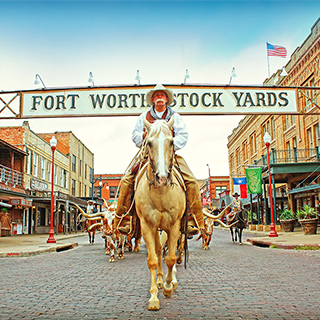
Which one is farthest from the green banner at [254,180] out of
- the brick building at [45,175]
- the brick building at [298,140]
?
the brick building at [45,175]

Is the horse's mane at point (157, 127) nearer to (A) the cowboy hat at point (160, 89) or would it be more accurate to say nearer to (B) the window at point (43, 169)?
(A) the cowboy hat at point (160, 89)

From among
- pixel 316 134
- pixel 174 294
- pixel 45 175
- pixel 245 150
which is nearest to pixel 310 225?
pixel 316 134

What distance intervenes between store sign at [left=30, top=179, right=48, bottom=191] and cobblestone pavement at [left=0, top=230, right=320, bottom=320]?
86.6ft

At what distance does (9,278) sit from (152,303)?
15.6ft

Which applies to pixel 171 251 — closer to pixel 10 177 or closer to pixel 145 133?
pixel 145 133

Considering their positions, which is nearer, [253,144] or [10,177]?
[10,177]

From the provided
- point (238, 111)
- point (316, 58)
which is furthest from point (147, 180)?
point (316, 58)

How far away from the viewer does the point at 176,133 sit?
6277mm

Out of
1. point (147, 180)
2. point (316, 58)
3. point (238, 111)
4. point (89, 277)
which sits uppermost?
point (316, 58)

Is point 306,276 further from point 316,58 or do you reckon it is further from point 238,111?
point 316,58

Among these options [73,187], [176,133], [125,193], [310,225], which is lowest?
[310,225]

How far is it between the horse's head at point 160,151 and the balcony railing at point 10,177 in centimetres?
2660

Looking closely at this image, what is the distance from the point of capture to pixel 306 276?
798cm

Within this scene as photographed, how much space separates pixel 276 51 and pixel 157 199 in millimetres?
14481
